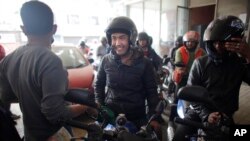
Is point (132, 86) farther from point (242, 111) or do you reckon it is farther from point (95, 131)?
point (242, 111)

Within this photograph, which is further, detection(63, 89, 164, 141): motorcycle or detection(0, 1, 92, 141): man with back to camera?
detection(0, 1, 92, 141): man with back to camera

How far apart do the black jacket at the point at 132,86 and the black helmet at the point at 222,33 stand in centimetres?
61

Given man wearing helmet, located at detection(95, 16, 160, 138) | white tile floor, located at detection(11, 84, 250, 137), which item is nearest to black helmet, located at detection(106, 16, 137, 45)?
man wearing helmet, located at detection(95, 16, 160, 138)

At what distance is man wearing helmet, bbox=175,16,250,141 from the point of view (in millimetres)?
1819

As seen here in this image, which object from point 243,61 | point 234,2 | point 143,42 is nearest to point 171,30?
point 234,2

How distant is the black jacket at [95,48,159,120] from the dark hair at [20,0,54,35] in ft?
2.82

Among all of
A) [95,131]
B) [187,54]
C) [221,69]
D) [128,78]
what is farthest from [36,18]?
[187,54]

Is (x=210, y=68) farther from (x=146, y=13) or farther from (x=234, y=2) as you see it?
(x=146, y=13)

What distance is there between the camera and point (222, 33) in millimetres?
1806

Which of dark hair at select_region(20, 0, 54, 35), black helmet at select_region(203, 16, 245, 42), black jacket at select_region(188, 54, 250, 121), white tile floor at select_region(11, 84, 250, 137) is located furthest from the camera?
white tile floor at select_region(11, 84, 250, 137)

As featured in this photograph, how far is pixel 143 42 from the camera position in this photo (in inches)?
188

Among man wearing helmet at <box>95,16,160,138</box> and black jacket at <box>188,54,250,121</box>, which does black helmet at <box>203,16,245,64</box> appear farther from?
man wearing helmet at <box>95,16,160,138</box>

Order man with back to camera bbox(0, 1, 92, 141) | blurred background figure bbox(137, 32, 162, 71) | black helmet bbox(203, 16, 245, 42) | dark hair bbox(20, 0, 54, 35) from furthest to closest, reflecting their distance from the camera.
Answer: blurred background figure bbox(137, 32, 162, 71), black helmet bbox(203, 16, 245, 42), dark hair bbox(20, 0, 54, 35), man with back to camera bbox(0, 1, 92, 141)

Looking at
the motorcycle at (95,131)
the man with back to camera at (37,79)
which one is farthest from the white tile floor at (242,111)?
the motorcycle at (95,131)
